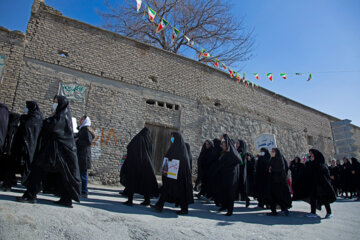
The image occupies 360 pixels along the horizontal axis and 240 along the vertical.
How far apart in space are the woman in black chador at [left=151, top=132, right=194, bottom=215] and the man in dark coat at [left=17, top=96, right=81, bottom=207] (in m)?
1.45

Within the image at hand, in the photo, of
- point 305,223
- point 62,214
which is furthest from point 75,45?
point 305,223

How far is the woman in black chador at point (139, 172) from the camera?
171 inches

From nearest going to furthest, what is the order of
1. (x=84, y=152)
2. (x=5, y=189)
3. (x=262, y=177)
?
(x=5, y=189) → (x=84, y=152) → (x=262, y=177)

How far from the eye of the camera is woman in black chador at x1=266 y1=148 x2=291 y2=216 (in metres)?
5.11

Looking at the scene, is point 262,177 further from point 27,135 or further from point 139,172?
point 27,135

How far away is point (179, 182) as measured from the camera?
4.21m

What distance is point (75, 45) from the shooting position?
8.30 meters

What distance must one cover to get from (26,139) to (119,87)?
16.1 ft

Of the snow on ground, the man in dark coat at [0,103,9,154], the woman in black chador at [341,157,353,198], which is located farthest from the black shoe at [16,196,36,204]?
the woman in black chador at [341,157,353,198]

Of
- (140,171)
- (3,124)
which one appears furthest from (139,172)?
(3,124)

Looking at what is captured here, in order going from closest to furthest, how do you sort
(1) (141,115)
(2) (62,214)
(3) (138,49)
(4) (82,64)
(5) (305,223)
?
1. (2) (62,214)
2. (5) (305,223)
3. (4) (82,64)
4. (1) (141,115)
5. (3) (138,49)

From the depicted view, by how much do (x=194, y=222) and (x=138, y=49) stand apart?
760 cm

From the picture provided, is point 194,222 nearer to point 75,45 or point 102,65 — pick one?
point 102,65

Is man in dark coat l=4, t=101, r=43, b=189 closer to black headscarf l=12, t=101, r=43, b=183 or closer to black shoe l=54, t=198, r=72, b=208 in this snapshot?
black headscarf l=12, t=101, r=43, b=183
